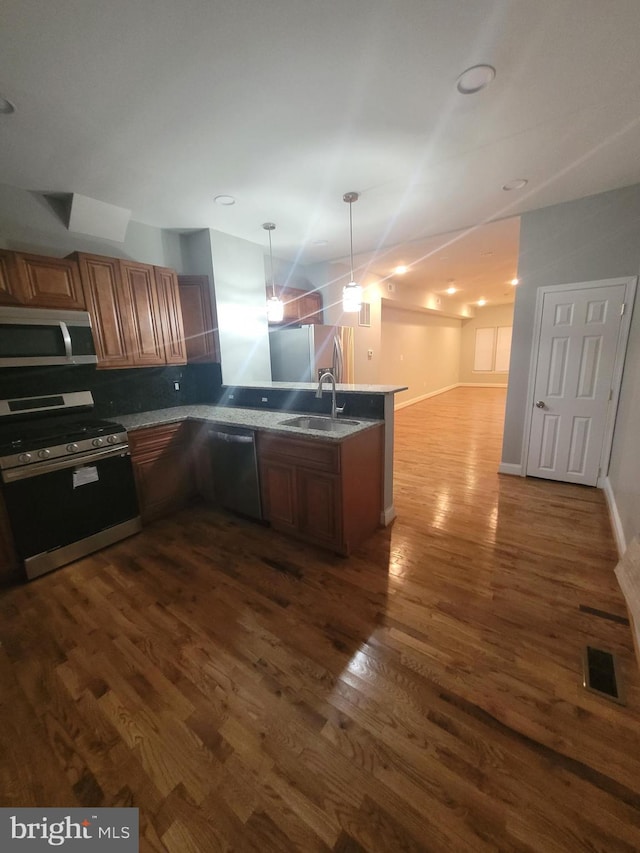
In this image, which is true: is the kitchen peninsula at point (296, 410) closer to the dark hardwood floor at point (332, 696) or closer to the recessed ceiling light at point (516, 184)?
the dark hardwood floor at point (332, 696)

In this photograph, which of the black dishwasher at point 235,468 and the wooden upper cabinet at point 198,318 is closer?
the black dishwasher at point 235,468

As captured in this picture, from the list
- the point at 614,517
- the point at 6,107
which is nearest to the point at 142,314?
the point at 6,107

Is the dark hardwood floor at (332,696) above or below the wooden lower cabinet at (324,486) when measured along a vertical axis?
below

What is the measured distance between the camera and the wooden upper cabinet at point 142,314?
9.64ft

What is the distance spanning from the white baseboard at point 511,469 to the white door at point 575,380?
18 centimetres

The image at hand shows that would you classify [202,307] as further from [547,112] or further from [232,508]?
[547,112]

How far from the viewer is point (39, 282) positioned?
2.41m

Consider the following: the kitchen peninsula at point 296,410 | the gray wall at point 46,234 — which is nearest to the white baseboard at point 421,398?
the kitchen peninsula at point 296,410

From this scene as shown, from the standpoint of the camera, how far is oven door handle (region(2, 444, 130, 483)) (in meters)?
2.12

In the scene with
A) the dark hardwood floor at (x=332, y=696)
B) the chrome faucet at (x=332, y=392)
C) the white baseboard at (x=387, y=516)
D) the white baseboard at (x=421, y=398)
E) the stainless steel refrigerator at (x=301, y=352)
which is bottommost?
the dark hardwood floor at (x=332, y=696)

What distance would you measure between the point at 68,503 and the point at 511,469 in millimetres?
4355

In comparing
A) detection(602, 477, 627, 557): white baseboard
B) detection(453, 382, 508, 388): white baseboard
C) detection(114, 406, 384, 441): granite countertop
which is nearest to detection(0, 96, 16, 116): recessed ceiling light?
detection(114, 406, 384, 441): granite countertop

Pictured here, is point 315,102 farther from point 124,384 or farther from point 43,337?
point 124,384

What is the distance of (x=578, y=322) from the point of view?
3.23 meters
